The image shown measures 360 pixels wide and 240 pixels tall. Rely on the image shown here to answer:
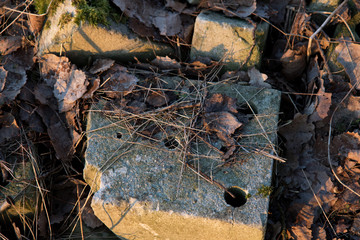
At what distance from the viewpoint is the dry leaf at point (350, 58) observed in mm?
2842

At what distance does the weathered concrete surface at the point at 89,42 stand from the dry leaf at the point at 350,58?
1.61 m

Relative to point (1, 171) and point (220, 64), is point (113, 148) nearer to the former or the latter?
point (1, 171)

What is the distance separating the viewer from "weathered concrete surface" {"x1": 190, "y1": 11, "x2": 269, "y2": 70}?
9.27ft

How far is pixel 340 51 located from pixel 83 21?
226 cm

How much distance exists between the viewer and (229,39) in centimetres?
285

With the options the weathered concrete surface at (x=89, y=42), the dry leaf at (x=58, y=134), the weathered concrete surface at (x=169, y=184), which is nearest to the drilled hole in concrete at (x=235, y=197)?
the weathered concrete surface at (x=169, y=184)

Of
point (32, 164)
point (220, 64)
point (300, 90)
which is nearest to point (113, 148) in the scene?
point (32, 164)

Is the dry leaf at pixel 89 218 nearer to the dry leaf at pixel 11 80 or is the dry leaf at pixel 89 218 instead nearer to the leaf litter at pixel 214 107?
the leaf litter at pixel 214 107

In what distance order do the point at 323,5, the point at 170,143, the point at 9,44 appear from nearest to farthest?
1. the point at 170,143
2. the point at 9,44
3. the point at 323,5

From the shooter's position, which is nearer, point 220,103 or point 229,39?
point 220,103

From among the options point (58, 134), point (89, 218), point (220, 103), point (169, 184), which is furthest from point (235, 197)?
point (58, 134)

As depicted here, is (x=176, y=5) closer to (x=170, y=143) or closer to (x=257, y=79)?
(x=257, y=79)

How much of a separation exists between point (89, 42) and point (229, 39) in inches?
47.6

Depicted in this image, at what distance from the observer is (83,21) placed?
271 cm
